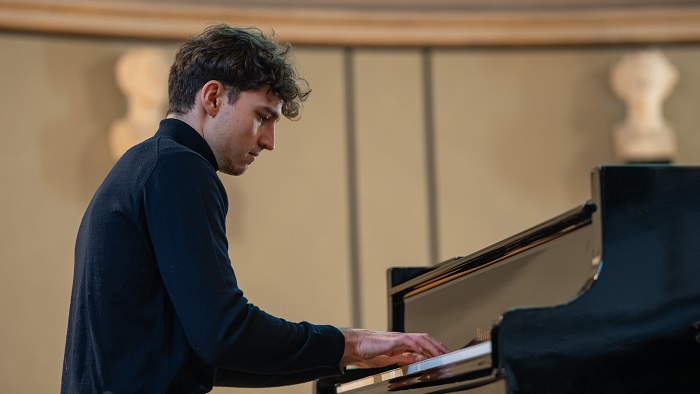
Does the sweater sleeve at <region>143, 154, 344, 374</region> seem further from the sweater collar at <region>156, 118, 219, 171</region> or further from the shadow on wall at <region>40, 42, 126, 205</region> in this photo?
the shadow on wall at <region>40, 42, 126, 205</region>

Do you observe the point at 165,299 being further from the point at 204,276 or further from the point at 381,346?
the point at 381,346

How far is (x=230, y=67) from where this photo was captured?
7.29ft

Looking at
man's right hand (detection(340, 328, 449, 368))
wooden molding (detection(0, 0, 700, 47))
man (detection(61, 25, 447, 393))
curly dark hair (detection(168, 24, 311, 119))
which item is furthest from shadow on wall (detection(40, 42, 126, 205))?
man's right hand (detection(340, 328, 449, 368))

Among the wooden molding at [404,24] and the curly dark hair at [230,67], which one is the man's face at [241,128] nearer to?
the curly dark hair at [230,67]

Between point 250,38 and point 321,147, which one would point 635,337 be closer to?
point 250,38

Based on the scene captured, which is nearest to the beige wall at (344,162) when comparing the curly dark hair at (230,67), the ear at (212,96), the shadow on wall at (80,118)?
the shadow on wall at (80,118)

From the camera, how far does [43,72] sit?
5.22m

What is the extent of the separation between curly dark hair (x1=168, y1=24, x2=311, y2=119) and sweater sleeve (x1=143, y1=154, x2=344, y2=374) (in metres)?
0.24

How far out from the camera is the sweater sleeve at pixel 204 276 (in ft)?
6.48

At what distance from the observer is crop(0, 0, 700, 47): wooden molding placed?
534 centimetres

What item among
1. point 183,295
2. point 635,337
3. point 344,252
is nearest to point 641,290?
point 635,337

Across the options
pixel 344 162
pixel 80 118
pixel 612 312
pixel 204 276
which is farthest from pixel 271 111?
pixel 344 162

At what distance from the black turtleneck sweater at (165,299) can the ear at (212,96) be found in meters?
0.14

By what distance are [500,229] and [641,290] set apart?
3.63 metres
